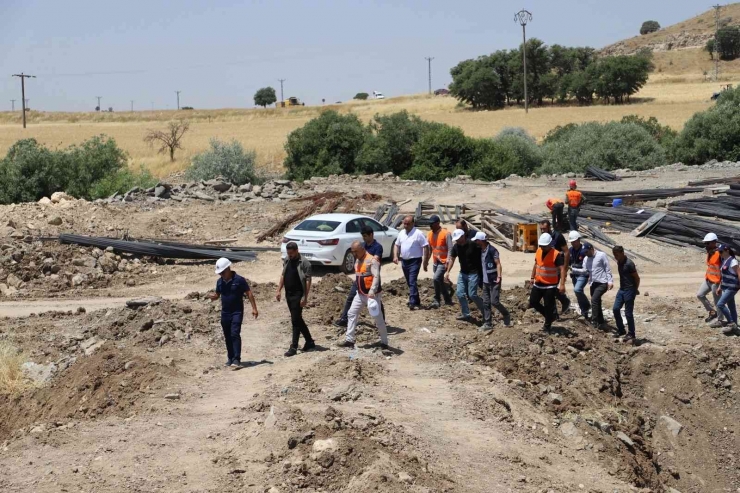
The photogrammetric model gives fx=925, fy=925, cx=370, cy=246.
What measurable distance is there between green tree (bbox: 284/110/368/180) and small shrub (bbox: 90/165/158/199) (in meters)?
7.32

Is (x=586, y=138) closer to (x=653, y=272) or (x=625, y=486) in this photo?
(x=653, y=272)

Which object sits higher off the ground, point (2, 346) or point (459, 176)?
point (459, 176)

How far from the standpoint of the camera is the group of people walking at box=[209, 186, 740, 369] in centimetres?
1262

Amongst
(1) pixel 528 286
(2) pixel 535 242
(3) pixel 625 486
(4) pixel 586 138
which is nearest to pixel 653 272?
(2) pixel 535 242

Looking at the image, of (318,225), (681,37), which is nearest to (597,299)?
(318,225)

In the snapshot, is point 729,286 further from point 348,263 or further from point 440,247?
point 348,263

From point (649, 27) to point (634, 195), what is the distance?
158m

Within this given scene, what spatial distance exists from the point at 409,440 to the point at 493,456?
90 cm

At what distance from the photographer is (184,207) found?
29.2 m

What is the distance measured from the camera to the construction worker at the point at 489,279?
14008mm

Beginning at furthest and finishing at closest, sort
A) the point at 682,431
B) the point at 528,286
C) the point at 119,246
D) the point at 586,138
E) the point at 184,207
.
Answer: the point at 586,138, the point at 184,207, the point at 119,246, the point at 528,286, the point at 682,431

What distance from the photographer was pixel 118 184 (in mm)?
33438

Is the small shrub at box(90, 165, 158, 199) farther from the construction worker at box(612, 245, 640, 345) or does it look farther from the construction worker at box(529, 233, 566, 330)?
the construction worker at box(612, 245, 640, 345)

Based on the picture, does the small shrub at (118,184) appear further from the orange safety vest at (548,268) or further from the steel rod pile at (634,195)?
the orange safety vest at (548,268)
